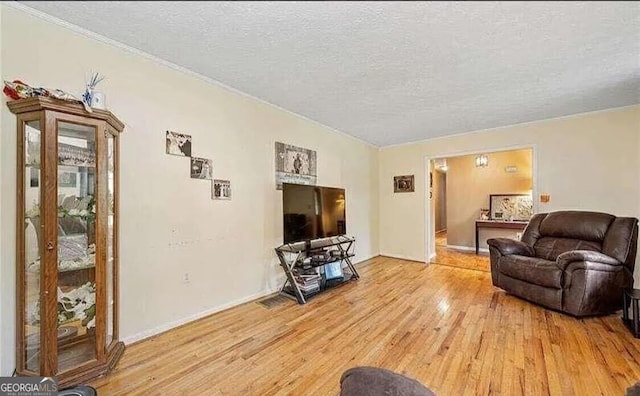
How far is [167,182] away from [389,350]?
2405 mm

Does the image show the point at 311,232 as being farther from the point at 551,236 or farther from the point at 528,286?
the point at 551,236

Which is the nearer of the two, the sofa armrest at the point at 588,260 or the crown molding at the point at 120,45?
the crown molding at the point at 120,45

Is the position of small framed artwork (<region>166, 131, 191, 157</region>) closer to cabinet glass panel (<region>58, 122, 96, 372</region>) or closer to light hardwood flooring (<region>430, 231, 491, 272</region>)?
cabinet glass panel (<region>58, 122, 96, 372</region>)

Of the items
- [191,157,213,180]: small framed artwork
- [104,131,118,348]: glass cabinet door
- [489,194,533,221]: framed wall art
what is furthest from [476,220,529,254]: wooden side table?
[104,131,118,348]: glass cabinet door

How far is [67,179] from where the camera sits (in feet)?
5.88

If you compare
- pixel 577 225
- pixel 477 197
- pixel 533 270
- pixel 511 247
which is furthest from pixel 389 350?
pixel 477 197

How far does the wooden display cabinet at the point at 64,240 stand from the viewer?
1605 millimetres

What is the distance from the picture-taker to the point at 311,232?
3.52 m

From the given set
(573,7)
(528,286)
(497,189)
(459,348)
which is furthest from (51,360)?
(497,189)

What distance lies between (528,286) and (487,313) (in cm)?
70

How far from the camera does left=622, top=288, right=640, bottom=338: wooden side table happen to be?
7.55 ft

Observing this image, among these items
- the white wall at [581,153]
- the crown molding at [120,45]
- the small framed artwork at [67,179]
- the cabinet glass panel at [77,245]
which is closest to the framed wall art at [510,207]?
the white wall at [581,153]

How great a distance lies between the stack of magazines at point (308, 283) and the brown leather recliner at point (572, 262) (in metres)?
2.35
